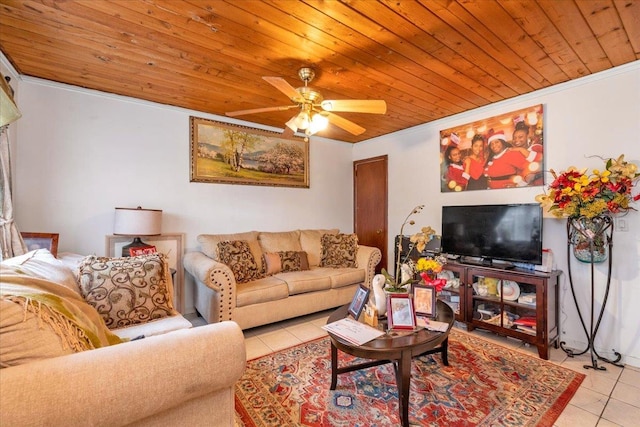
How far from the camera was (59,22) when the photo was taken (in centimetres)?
184

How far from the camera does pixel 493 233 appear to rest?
2916mm

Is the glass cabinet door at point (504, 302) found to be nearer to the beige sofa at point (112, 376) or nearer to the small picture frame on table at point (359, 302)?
the small picture frame on table at point (359, 302)

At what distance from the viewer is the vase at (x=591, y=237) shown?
2.40 metres

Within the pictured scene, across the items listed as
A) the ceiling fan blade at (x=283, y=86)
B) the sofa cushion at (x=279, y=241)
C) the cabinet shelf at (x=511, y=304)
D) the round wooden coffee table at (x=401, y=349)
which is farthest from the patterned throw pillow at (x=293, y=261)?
the ceiling fan blade at (x=283, y=86)

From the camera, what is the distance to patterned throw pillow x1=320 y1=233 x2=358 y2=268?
3799 mm

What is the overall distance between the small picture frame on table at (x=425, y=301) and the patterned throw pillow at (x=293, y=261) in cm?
180

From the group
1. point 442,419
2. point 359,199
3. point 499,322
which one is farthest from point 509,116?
point 442,419

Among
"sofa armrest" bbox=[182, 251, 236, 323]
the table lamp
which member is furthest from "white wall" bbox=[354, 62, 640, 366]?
the table lamp

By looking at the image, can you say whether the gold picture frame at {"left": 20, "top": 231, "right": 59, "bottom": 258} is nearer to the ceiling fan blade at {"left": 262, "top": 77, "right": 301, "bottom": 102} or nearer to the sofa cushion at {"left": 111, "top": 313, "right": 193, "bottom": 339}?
the sofa cushion at {"left": 111, "top": 313, "right": 193, "bottom": 339}

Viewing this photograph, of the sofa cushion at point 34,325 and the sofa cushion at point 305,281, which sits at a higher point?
the sofa cushion at point 34,325

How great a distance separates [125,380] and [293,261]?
106 inches

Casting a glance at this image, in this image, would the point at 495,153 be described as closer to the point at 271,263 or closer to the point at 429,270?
the point at 429,270

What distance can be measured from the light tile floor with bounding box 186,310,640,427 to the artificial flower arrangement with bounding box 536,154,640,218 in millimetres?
1214

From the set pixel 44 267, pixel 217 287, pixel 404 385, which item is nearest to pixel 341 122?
pixel 217 287
